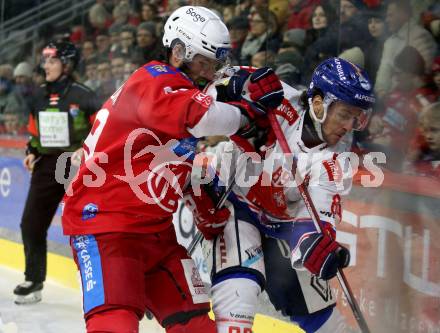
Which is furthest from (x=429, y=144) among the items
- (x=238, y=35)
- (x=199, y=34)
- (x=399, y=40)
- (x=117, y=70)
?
(x=117, y=70)

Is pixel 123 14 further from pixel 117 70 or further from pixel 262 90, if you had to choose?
pixel 262 90

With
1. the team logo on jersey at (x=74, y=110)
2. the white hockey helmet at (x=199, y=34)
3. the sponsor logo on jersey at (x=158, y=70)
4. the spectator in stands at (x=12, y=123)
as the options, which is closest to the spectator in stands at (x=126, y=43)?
the spectator in stands at (x=12, y=123)

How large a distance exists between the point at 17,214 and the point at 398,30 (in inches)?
128

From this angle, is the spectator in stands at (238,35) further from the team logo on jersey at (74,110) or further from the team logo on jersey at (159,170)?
the team logo on jersey at (159,170)

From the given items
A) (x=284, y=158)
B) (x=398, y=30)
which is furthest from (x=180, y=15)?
(x=398, y=30)

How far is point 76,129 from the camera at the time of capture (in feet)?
14.0

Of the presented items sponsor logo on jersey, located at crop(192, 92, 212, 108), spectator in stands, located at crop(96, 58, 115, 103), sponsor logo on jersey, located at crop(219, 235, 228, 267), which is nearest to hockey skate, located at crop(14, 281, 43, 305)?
spectator in stands, located at crop(96, 58, 115, 103)

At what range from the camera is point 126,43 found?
17.5 ft

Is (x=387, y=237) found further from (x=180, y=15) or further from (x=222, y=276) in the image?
(x=180, y=15)

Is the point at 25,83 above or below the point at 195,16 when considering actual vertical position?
below

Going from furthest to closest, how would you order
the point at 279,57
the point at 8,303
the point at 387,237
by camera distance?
the point at 8,303, the point at 279,57, the point at 387,237

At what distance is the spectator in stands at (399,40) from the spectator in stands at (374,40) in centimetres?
3

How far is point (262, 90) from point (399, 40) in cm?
120

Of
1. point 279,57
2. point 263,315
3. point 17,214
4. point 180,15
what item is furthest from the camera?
point 17,214
